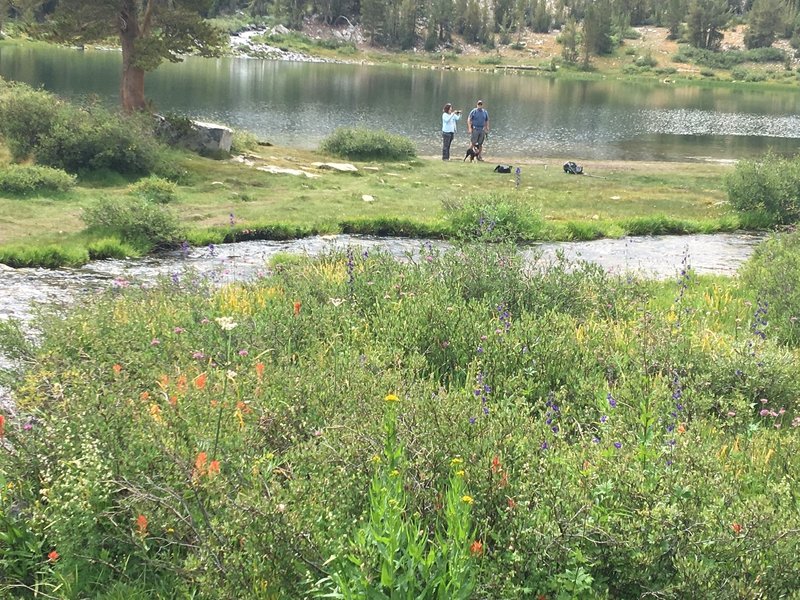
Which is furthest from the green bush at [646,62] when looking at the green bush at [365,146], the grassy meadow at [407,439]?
the grassy meadow at [407,439]

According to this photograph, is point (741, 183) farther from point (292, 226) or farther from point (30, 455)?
point (30, 455)

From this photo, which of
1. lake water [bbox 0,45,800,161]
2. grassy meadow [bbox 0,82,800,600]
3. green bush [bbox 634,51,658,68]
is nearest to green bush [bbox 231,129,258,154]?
lake water [bbox 0,45,800,161]

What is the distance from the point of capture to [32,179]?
1905 cm

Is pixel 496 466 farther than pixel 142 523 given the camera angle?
Yes

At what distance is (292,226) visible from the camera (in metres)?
17.6

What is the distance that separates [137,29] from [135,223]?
13849mm

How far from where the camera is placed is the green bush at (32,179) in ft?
61.1

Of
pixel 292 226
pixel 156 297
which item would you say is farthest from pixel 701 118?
pixel 156 297

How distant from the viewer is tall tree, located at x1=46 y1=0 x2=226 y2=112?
25.3m

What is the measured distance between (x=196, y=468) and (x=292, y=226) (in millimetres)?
13452

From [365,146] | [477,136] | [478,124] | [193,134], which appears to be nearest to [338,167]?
[365,146]

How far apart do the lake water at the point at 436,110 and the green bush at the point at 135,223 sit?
12.1 metres

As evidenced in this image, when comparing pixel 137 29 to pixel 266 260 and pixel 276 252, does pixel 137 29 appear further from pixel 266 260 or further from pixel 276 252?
pixel 266 260

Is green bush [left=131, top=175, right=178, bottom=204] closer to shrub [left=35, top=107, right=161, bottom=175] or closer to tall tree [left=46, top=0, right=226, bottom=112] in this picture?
shrub [left=35, top=107, right=161, bottom=175]
